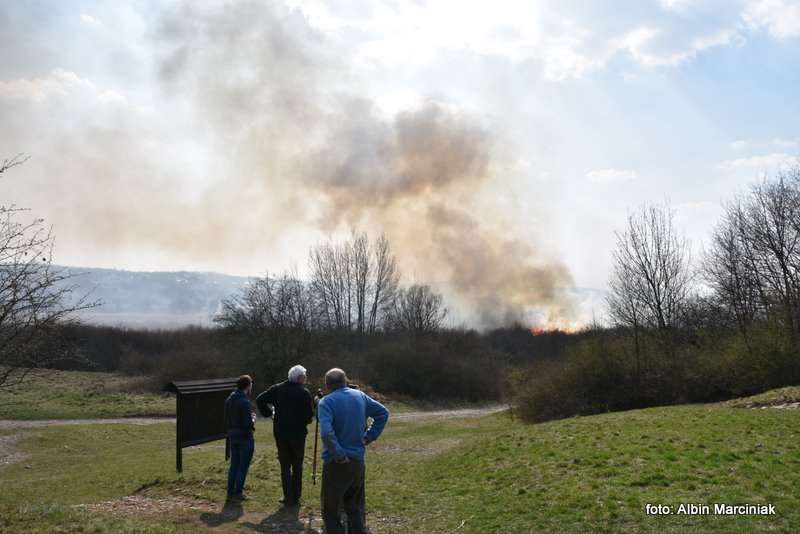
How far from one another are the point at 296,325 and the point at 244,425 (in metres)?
33.5

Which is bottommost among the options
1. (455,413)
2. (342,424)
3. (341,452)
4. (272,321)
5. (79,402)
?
(455,413)

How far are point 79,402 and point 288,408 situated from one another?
30727 millimetres

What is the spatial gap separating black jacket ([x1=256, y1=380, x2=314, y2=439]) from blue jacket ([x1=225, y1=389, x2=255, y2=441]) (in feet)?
3.45

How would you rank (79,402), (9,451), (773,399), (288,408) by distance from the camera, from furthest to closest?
(79,402), (9,451), (773,399), (288,408)

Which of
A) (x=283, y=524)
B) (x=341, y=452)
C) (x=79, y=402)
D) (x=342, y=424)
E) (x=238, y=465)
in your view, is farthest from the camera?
(x=79, y=402)

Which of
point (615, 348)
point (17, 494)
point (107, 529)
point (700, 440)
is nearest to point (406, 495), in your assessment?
point (107, 529)

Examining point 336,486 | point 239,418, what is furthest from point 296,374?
point 336,486

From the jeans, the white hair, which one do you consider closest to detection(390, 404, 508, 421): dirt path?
the jeans

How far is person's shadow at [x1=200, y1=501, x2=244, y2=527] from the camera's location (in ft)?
29.4

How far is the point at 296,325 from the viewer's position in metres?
43.5

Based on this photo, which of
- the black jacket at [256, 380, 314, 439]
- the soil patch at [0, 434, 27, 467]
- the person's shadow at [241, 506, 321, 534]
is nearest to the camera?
the person's shadow at [241, 506, 321, 534]

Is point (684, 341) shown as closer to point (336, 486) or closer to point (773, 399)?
point (773, 399)

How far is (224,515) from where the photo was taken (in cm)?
936

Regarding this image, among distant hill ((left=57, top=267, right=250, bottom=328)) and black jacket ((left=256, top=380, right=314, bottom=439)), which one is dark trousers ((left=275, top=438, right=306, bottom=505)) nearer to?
black jacket ((left=256, top=380, right=314, bottom=439))
